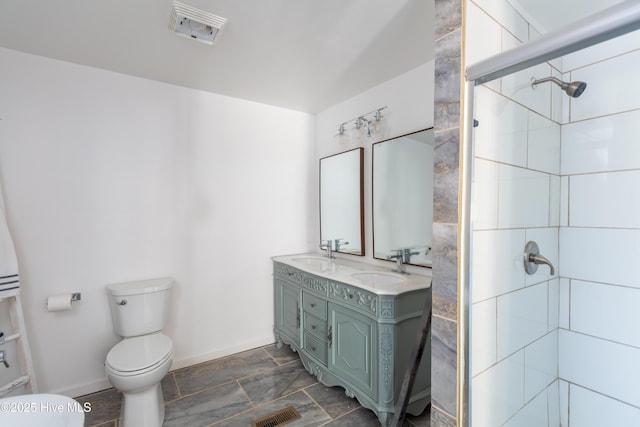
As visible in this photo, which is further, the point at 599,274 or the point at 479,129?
the point at 599,274

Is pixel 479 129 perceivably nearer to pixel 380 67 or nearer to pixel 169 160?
pixel 380 67

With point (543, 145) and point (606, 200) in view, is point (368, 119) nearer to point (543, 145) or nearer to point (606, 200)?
point (543, 145)

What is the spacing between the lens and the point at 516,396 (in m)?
1.18

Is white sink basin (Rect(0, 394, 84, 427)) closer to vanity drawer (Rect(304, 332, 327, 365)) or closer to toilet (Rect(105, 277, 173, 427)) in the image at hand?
toilet (Rect(105, 277, 173, 427))

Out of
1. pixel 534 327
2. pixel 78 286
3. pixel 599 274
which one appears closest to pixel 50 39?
pixel 78 286

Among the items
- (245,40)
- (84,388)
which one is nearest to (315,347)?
(84,388)

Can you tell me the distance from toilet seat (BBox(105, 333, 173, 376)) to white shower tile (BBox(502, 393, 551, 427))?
1.77 m

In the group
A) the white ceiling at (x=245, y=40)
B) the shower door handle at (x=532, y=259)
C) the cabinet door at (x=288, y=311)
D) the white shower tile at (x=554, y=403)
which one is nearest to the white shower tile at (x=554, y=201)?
the shower door handle at (x=532, y=259)

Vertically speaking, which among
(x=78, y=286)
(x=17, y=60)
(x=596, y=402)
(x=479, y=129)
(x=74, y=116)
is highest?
(x=17, y=60)

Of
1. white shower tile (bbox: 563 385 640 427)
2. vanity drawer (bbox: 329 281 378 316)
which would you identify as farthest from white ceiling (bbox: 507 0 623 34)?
white shower tile (bbox: 563 385 640 427)

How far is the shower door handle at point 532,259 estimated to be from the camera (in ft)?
3.97

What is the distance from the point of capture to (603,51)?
126 centimetres

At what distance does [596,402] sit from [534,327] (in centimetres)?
45

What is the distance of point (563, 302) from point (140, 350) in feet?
7.64
